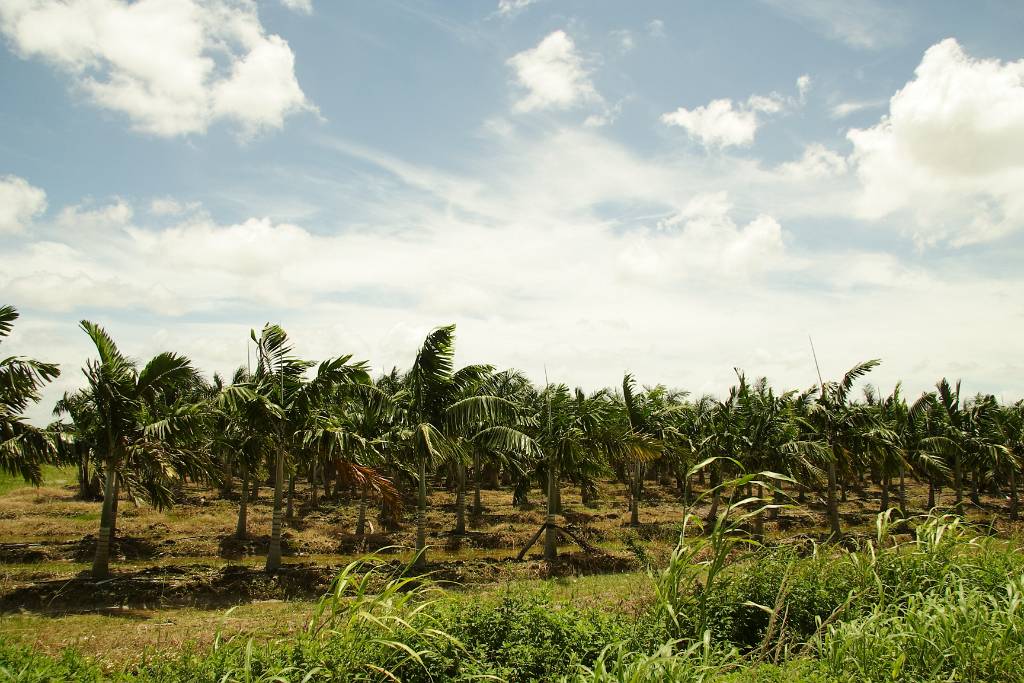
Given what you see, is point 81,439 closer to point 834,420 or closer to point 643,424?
point 643,424

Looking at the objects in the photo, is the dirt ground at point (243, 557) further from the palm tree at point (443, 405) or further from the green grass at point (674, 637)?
the palm tree at point (443, 405)

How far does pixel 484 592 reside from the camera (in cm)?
1345

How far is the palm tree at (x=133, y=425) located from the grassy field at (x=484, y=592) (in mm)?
2346

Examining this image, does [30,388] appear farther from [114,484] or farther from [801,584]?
[801,584]

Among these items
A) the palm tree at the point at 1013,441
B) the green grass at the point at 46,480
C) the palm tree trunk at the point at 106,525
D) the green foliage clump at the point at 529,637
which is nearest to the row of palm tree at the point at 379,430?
the palm tree trunk at the point at 106,525

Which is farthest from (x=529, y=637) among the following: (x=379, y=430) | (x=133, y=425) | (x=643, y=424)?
(x=379, y=430)

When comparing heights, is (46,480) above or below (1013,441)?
below

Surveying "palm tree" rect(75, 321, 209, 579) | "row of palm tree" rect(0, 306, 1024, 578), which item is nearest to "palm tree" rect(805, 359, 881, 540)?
"row of palm tree" rect(0, 306, 1024, 578)

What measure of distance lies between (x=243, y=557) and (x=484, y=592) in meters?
12.4

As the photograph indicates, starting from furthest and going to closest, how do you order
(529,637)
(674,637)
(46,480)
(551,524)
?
1. (46,480)
2. (551,524)
3. (674,637)
4. (529,637)

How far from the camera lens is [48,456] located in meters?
14.4

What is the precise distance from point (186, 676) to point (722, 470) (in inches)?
1030

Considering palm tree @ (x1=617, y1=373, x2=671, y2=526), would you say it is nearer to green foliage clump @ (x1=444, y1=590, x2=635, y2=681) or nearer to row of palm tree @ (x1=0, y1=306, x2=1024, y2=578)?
row of palm tree @ (x1=0, y1=306, x2=1024, y2=578)

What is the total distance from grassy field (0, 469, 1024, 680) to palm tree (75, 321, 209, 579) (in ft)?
7.70
